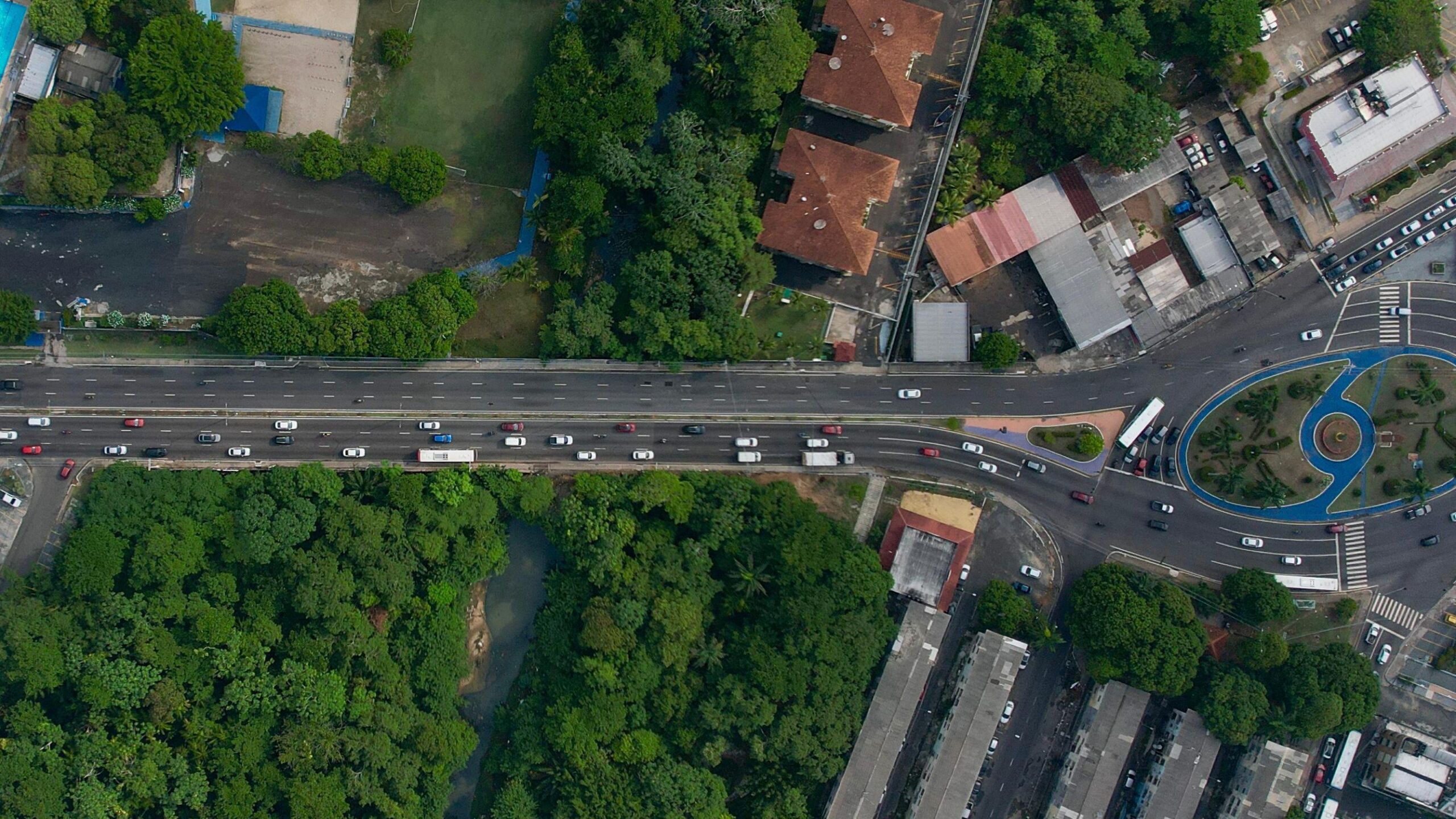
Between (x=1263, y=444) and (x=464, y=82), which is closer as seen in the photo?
(x=464, y=82)

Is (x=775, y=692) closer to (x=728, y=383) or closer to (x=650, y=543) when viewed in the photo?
(x=650, y=543)

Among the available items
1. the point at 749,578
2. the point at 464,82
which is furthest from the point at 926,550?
the point at 464,82

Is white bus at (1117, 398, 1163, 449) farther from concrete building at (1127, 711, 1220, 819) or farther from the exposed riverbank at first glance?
the exposed riverbank

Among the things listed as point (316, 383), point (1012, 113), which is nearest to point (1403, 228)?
point (1012, 113)

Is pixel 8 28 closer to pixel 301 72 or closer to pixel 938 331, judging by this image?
pixel 301 72

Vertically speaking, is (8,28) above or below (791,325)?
above

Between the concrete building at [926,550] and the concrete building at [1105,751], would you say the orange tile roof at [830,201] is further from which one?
the concrete building at [1105,751]
